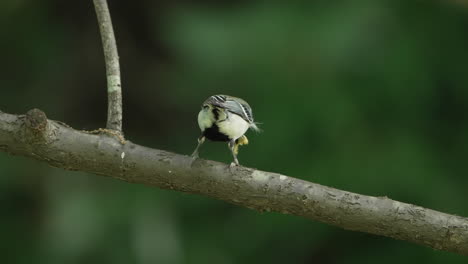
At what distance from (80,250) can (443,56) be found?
9.64 ft

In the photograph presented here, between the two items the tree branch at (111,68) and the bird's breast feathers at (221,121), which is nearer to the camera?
the tree branch at (111,68)

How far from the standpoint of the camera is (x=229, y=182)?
223 cm

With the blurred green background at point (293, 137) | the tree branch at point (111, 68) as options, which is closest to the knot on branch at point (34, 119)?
the tree branch at point (111, 68)

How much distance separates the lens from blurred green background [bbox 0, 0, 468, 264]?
4992mm

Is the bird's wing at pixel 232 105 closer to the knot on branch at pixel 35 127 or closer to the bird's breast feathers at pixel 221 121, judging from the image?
the bird's breast feathers at pixel 221 121

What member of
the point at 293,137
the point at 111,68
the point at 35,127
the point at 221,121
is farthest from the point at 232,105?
the point at 293,137

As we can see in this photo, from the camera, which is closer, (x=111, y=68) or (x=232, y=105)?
(x=111, y=68)

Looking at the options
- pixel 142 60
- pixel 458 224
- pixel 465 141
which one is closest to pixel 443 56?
pixel 465 141

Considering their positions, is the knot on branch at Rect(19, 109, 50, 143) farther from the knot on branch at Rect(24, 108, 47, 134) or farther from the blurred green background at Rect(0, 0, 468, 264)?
the blurred green background at Rect(0, 0, 468, 264)

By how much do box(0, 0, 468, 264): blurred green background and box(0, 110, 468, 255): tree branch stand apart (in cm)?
267

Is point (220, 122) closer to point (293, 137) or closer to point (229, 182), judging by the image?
point (229, 182)

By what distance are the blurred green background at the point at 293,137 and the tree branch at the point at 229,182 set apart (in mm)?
2666

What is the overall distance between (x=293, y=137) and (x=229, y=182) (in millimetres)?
2920

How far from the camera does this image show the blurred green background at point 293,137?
499 cm
